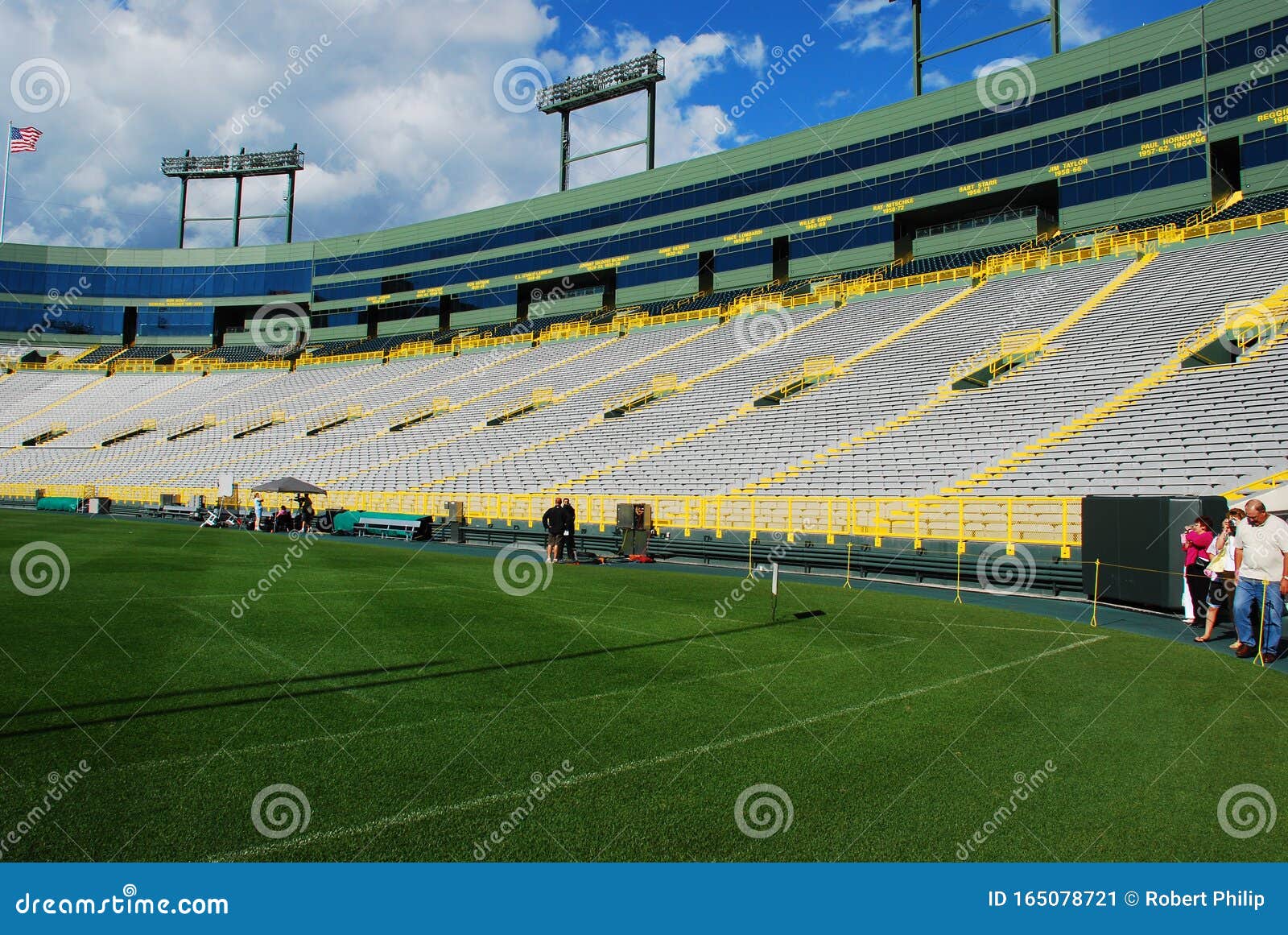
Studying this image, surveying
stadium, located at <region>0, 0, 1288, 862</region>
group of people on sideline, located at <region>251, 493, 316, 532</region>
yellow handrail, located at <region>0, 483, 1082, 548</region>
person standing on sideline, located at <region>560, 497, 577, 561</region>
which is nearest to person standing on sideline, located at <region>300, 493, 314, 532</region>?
group of people on sideline, located at <region>251, 493, 316, 532</region>

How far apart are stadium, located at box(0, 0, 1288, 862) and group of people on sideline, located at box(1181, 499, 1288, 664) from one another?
0.18 m

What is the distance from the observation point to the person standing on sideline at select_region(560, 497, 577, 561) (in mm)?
18453

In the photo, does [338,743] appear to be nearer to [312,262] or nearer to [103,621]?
[103,621]

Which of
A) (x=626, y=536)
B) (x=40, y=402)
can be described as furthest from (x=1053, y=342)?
(x=40, y=402)

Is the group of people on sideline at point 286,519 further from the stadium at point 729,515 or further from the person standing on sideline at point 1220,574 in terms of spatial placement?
the person standing on sideline at point 1220,574

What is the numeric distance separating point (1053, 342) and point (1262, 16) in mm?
19697

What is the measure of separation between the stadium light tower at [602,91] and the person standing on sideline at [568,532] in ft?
134

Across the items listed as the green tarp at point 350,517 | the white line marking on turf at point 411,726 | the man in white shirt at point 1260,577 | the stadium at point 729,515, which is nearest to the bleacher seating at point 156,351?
the stadium at point 729,515

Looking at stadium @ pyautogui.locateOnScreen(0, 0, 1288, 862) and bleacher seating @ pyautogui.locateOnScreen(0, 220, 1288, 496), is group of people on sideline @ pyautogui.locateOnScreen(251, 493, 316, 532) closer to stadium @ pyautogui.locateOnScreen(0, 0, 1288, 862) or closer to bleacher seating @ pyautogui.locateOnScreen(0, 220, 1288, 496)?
stadium @ pyautogui.locateOnScreen(0, 0, 1288, 862)

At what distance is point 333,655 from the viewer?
23.9 ft

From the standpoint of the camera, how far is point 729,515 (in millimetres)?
22094

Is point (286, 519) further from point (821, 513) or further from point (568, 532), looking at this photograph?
point (821, 513)

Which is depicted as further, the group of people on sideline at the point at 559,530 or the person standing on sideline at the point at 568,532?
the person standing on sideline at the point at 568,532

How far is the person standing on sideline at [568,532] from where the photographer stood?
60.5ft
